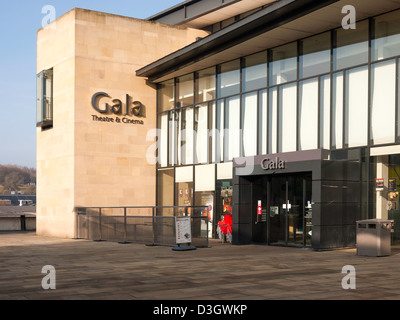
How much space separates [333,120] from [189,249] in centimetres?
696

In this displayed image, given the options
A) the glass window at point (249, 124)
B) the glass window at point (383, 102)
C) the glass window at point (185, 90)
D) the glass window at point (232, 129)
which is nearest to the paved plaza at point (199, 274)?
the glass window at point (383, 102)

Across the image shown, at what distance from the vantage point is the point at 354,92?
65.5 feet

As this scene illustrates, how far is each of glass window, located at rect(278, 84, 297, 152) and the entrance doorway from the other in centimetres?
169

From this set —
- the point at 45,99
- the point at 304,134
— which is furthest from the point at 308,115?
the point at 45,99

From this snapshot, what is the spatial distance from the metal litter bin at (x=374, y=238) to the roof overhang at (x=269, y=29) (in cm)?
701

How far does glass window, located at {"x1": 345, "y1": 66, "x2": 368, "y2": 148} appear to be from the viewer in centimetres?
1956

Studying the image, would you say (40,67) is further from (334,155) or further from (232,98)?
(334,155)

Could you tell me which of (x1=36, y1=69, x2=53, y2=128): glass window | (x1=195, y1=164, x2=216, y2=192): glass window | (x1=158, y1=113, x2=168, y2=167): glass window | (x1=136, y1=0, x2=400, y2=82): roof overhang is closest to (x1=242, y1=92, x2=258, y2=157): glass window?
(x1=136, y1=0, x2=400, y2=82): roof overhang

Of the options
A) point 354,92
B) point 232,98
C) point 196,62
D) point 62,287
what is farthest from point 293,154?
point 62,287

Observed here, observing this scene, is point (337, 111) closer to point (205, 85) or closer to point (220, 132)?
point (220, 132)

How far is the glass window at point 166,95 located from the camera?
3011 cm

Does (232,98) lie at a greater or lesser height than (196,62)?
lesser

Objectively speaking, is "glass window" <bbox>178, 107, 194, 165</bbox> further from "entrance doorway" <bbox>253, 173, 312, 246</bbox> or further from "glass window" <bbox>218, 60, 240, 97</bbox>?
"entrance doorway" <bbox>253, 173, 312, 246</bbox>
